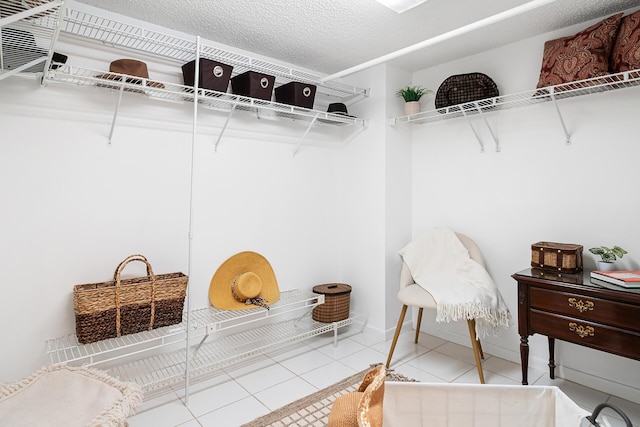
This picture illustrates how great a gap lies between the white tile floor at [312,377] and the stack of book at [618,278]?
0.72 meters

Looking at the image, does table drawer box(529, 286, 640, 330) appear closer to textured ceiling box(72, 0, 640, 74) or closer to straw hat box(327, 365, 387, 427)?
straw hat box(327, 365, 387, 427)

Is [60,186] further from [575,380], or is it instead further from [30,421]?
[575,380]

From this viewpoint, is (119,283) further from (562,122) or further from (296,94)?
(562,122)

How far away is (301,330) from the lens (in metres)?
2.83

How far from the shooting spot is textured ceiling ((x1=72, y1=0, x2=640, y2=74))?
1.97 meters

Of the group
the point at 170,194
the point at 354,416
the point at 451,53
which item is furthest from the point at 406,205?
the point at 354,416

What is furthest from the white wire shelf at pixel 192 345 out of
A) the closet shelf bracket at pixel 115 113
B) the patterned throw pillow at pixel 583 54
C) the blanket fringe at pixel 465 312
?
the patterned throw pillow at pixel 583 54

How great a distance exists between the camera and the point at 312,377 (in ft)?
7.52

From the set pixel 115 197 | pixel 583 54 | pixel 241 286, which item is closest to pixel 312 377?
pixel 241 286

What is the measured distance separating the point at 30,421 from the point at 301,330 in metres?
1.79

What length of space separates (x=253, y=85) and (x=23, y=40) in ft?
3.80

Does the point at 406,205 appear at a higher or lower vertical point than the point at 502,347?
higher

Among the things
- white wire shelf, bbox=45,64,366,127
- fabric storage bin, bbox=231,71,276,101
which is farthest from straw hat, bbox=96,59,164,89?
fabric storage bin, bbox=231,71,276,101

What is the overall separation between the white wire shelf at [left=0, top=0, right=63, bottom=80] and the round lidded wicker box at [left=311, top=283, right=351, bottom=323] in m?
2.16
